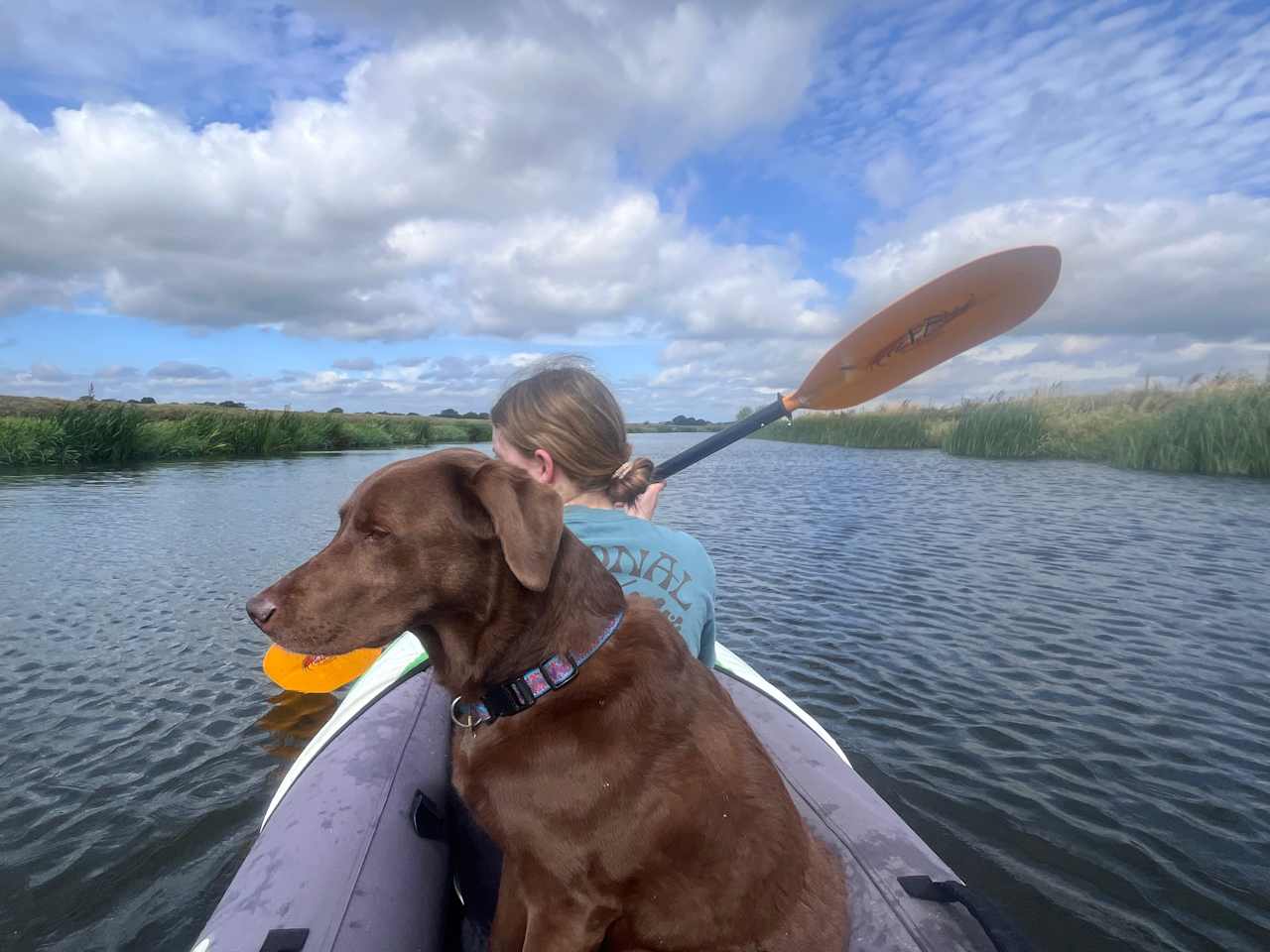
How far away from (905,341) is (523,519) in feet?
17.4

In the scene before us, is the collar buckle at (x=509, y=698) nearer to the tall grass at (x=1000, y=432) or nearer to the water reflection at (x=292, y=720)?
the water reflection at (x=292, y=720)

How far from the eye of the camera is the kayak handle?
75.9 inches

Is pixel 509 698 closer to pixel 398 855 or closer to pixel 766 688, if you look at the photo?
pixel 398 855

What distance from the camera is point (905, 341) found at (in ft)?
20.7

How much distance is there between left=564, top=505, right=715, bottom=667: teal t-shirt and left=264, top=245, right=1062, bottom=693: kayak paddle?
2.58m

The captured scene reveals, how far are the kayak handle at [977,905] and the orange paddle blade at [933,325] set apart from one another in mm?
4545

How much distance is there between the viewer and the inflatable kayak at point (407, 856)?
80.5 inches

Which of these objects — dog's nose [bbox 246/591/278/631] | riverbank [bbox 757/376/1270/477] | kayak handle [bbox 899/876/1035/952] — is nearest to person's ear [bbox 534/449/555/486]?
A: dog's nose [bbox 246/591/278/631]

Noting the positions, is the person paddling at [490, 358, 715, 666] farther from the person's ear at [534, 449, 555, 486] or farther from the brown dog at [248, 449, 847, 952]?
the brown dog at [248, 449, 847, 952]

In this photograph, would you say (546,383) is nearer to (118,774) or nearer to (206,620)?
(118,774)

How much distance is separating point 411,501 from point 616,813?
1029 millimetres

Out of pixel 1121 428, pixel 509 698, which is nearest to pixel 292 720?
pixel 509 698

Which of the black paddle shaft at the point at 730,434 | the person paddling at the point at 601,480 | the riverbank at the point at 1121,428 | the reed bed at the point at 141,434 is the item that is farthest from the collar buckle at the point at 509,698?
the reed bed at the point at 141,434

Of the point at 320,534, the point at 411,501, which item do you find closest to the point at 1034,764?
the point at 411,501
